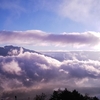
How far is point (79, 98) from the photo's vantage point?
397 ft

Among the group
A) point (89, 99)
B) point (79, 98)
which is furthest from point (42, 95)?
point (79, 98)

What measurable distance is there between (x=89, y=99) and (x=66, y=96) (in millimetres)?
43133

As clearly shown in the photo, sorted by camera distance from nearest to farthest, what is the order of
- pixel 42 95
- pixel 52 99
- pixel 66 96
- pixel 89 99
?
pixel 66 96 < pixel 52 99 < pixel 89 99 < pixel 42 95

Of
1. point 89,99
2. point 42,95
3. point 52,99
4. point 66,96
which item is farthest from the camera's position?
point 42,95

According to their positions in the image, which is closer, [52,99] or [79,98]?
[79,98]

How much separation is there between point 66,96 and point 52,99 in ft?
46.6

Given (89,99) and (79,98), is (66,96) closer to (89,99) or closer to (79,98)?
(79,98)

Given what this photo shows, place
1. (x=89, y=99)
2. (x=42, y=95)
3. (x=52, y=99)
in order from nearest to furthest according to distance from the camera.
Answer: (x=52, y=99) < (x=89, y=99) < (x=42, y=95)

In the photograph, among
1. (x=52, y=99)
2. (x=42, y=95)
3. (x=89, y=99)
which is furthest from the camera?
(x=42, y=95)

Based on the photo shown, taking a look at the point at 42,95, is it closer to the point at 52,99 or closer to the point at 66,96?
the point at 52,99

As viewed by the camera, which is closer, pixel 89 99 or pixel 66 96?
pixel 66 96

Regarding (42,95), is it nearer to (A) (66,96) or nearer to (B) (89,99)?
(B) (89,99)

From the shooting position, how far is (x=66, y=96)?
388 ft

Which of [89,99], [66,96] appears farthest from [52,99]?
[89,99]
